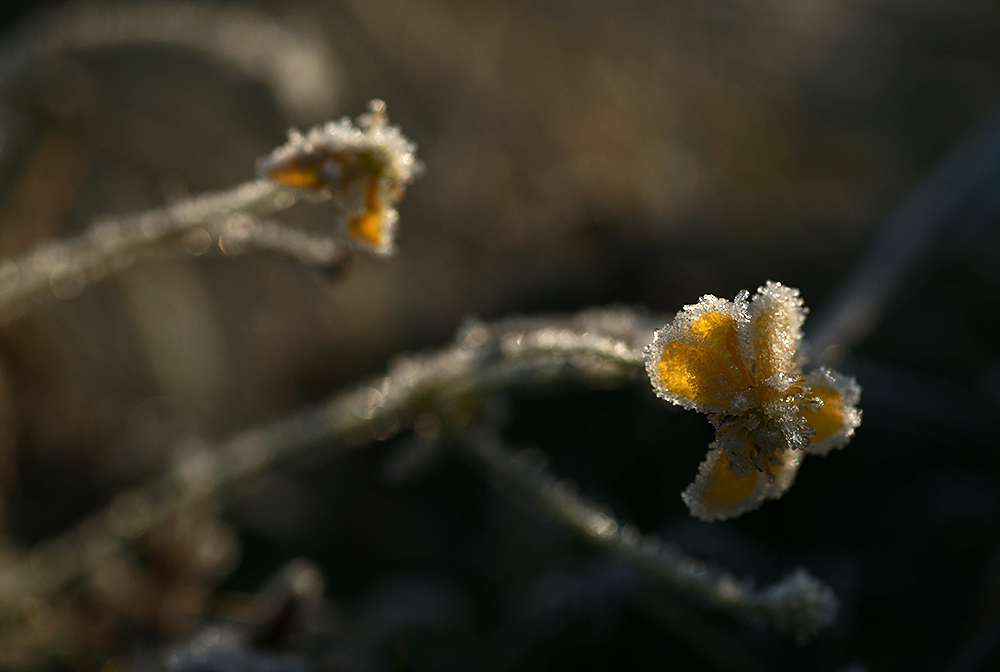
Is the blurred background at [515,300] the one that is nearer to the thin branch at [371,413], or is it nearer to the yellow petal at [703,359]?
the thin branch at [371,413]

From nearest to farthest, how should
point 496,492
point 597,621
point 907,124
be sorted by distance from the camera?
point 597,621 < point 496,492 < point 907,124

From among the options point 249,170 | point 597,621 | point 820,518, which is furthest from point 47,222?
point 820,518

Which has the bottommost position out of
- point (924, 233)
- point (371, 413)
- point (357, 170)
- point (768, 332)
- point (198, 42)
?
point (768, 332)

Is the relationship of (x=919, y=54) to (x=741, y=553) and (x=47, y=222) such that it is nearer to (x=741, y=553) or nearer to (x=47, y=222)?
(x=741, y=553)

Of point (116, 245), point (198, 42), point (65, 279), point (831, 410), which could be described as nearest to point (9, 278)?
point (65, 279)

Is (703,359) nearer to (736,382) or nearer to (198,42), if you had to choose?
(736,382)

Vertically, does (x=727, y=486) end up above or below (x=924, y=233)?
below

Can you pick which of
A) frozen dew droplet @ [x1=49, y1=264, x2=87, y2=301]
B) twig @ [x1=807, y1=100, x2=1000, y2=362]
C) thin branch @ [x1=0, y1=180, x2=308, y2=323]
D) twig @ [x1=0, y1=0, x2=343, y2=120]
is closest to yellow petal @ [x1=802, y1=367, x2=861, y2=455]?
thin branch @ [x1=0, y1=180, x2=308, y2=323]
